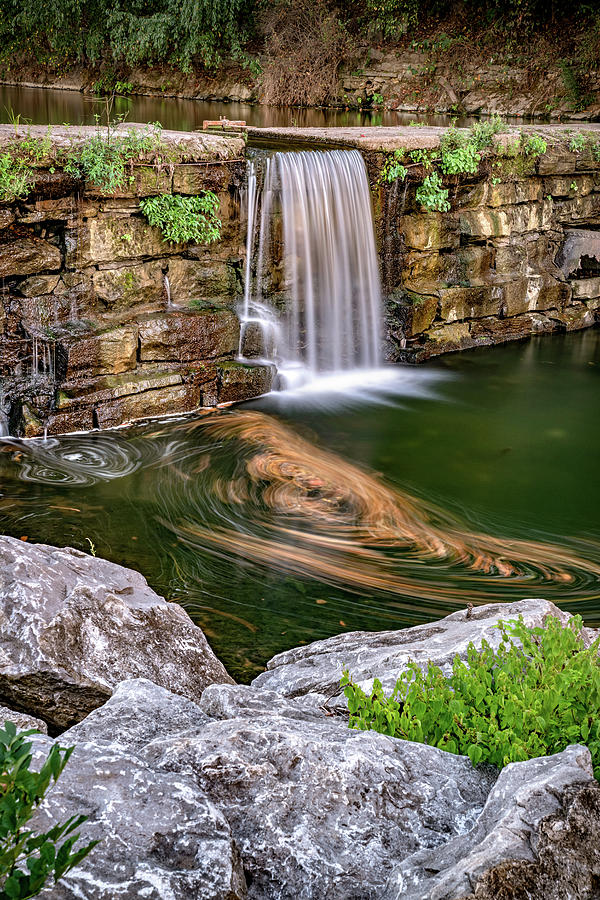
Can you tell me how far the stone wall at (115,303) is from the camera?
8016 millimetres

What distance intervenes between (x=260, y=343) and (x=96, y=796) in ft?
25.7

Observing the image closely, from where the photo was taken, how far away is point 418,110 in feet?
64.2

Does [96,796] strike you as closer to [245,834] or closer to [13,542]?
[245,834]

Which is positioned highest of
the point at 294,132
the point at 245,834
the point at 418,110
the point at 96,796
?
the point at 418,110

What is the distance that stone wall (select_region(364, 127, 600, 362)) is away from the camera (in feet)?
35.1

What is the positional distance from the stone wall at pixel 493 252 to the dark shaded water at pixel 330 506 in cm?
172

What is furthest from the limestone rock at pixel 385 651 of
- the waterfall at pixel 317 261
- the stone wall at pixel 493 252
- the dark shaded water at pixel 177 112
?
the dark shaded water at pixel 177 112

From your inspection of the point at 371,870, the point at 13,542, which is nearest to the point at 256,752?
the point at 371,870

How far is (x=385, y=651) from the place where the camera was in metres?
3.76

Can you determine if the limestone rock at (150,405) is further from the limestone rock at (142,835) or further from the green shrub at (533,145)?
the limestone rock at (142,835)

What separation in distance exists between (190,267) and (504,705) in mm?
7376

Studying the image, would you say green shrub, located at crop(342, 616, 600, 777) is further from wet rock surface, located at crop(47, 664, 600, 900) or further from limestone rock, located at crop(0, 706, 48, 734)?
limestone rock, located at crop(0, 706, 48, 734)

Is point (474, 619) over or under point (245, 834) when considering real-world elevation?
under

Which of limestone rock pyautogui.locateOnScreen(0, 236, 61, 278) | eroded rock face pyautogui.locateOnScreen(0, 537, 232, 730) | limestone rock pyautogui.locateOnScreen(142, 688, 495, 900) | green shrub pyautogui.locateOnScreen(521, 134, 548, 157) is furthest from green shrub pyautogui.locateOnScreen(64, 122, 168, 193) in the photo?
limestone rock pyautogui.locateOnScreen(142, 688, 495, 900)
